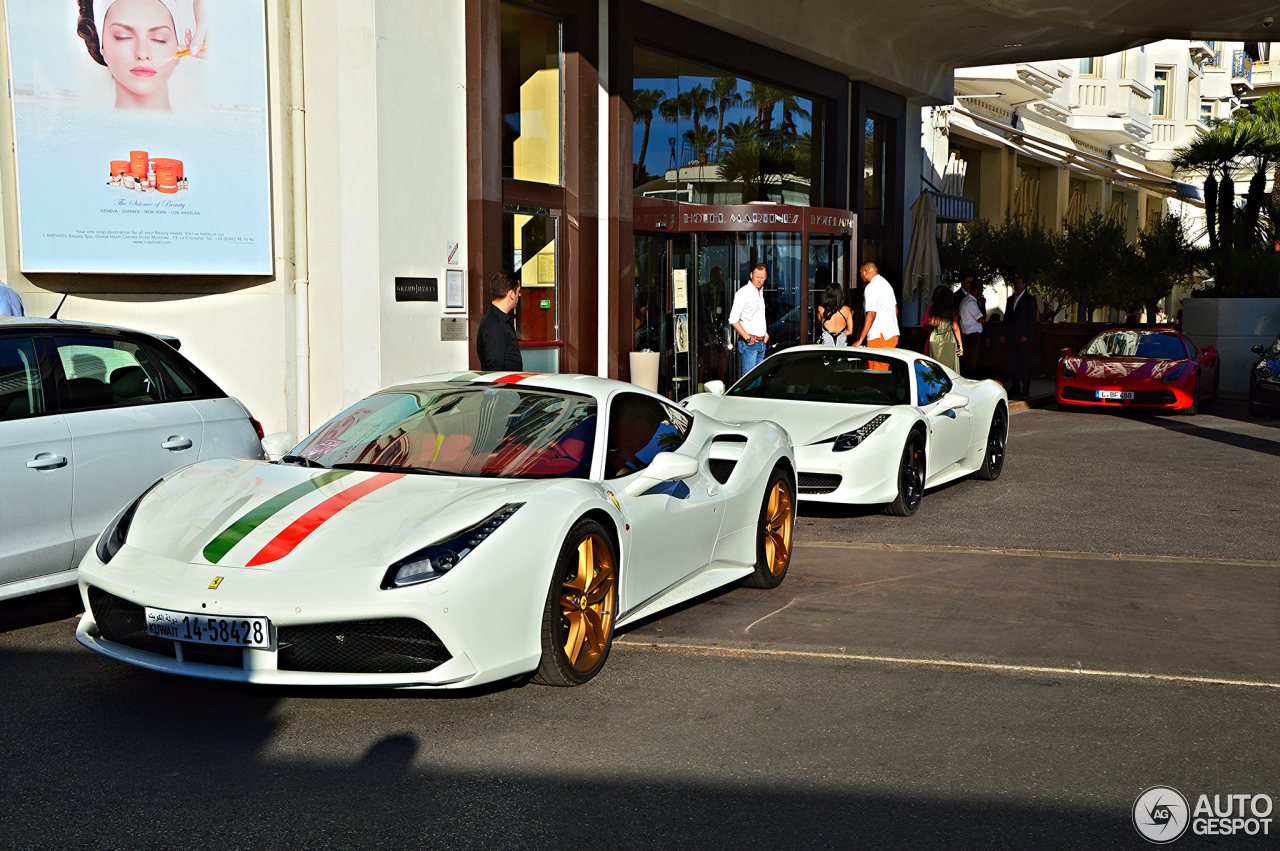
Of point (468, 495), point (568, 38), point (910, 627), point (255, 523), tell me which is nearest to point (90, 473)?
point (255, 523)

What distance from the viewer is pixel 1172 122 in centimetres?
5325

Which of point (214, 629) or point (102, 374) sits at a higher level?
point (102, 374)

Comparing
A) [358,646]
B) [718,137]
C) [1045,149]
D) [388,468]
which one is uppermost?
[1045,149]

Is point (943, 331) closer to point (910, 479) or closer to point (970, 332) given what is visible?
point (970, 332)

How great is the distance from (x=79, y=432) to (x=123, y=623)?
1.83m

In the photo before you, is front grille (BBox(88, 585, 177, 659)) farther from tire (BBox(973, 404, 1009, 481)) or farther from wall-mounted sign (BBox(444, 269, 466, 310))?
tire (BBox(973, 404, 1009, 481))

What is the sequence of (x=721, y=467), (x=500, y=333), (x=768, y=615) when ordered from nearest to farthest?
1. (x=768, y=615)
2. (x=721, y=467)
3. (x=500, y=333)

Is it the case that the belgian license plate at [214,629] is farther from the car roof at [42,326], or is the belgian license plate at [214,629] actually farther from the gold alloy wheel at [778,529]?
the gold alloy wheel at [778,529]

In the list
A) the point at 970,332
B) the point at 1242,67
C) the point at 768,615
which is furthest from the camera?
the point at 1242,67

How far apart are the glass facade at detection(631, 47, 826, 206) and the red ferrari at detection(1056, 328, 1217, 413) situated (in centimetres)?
505

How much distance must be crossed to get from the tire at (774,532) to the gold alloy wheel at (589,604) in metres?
1.77

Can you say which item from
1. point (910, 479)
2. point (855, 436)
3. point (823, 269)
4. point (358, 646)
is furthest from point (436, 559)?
point (823, 269)

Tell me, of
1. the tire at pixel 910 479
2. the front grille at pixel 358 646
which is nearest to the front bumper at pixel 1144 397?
the tire at pixel 910 479

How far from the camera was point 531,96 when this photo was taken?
14258 mm
